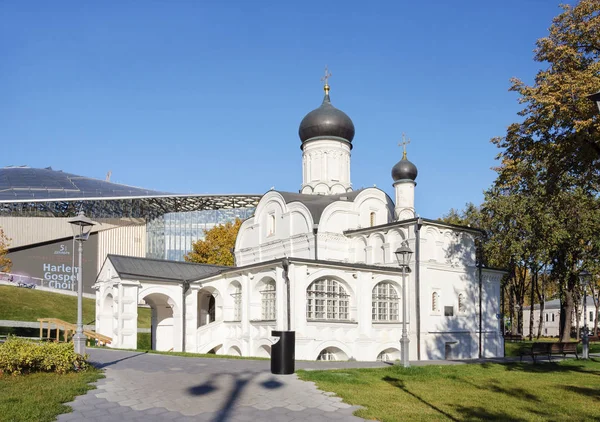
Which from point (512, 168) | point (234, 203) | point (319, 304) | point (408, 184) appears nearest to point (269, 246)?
point (319, 304)

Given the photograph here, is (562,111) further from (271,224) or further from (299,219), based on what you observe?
(271,224)

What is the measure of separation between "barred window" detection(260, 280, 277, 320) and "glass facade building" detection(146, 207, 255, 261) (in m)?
45.8

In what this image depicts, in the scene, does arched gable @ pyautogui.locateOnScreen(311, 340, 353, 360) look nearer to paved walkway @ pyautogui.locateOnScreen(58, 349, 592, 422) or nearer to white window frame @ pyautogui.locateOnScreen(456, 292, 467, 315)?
white window frame @ pyautogui.locateOnScreen(456, 292, 467, 315)

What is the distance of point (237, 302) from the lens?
94.1 feet

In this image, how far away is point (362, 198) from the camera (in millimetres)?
31531

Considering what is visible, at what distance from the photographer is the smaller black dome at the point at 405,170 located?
41.1 meters

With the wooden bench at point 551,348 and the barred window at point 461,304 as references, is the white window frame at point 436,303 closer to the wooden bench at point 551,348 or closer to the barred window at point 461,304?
the barred window at point 461,304

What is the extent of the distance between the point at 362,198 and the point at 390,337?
325 inches

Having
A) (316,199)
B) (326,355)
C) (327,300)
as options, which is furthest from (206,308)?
(327,300)

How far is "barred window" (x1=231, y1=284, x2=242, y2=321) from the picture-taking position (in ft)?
93.1

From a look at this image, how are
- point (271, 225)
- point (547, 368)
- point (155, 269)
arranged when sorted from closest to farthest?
point (547, 368)
point (155, 269)
point (271, 225)

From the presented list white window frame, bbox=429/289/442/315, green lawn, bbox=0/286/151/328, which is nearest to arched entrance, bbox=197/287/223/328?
green lawn, bbox=0/286/151/328

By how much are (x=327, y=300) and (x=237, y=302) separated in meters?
5.66

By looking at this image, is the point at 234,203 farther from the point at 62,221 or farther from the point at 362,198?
the point at 362,198
